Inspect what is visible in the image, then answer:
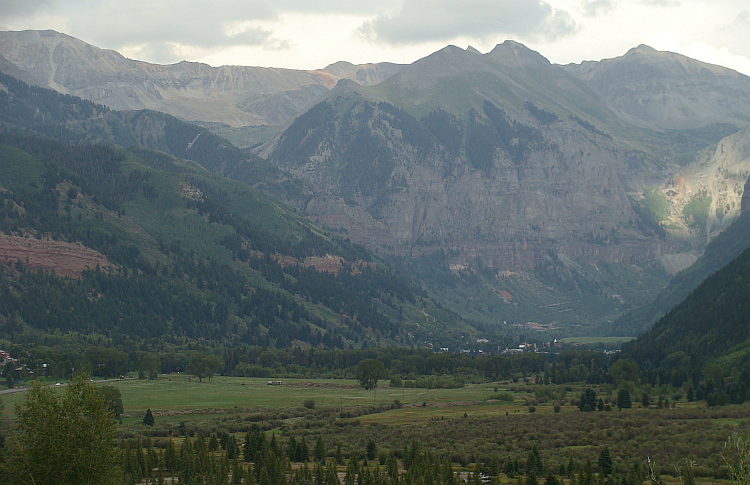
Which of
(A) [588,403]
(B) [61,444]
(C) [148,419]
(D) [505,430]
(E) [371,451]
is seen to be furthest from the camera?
(A) [588,403]

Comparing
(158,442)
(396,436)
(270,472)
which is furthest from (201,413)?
(270,472)

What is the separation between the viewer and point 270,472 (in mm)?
127438

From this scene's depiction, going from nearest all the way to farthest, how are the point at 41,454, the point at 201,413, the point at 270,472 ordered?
1. the point at 41,454
2. the point at 270,472
3. the point at 201,413

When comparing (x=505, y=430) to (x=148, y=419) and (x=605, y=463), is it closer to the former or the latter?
(x=605, y=463)

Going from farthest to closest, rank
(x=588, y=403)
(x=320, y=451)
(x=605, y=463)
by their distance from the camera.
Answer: (x=588, y=403), (x=320, y=451), (x=605, y=463)

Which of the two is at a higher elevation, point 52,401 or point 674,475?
point 52,401

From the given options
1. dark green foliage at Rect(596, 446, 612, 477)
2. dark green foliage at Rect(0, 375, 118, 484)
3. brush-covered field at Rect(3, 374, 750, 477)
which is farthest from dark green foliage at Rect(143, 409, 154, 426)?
dark green foliage at Rect(596, 446, 612, 477)

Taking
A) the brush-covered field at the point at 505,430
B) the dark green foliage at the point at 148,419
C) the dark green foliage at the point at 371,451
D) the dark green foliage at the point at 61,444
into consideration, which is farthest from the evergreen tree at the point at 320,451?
the dark green foliage at the point at 61,444

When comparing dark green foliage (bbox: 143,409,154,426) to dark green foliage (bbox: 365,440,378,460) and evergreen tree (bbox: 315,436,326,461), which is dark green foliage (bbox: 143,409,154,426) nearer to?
evergreen tree (bbox: 315,436,326,461)

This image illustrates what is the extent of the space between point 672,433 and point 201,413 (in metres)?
93.6

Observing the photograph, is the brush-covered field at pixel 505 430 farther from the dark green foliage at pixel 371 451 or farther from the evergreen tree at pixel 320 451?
the evergreen tree at pixel 320 451

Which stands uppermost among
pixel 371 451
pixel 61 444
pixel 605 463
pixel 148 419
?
pixel 61 444

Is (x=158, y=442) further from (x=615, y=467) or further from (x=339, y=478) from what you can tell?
(x=615, y=467)

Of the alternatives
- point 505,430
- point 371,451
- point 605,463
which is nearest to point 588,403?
point 505,430
